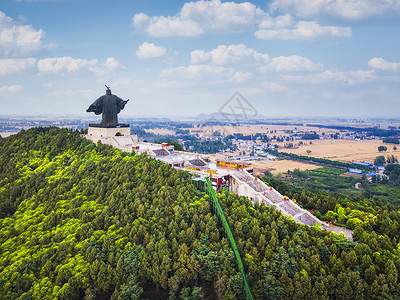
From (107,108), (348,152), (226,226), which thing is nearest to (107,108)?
(107,108)

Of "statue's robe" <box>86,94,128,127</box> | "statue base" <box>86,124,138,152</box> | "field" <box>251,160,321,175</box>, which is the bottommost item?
"field" <box>251,160,321,175</box>

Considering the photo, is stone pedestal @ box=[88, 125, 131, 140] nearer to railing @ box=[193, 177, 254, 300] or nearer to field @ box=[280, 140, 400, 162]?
railing @ box=[193, 177, 254, 300]

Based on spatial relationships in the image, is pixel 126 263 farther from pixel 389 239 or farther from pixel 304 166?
pixel 304 166

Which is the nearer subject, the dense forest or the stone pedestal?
the dense forest

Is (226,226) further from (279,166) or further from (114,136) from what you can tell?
(279,166)

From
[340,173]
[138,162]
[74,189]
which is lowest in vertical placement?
[340,173]

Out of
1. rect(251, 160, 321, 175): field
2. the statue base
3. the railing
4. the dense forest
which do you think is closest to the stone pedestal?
the statue base

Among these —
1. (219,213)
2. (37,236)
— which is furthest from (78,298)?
(219,213)
